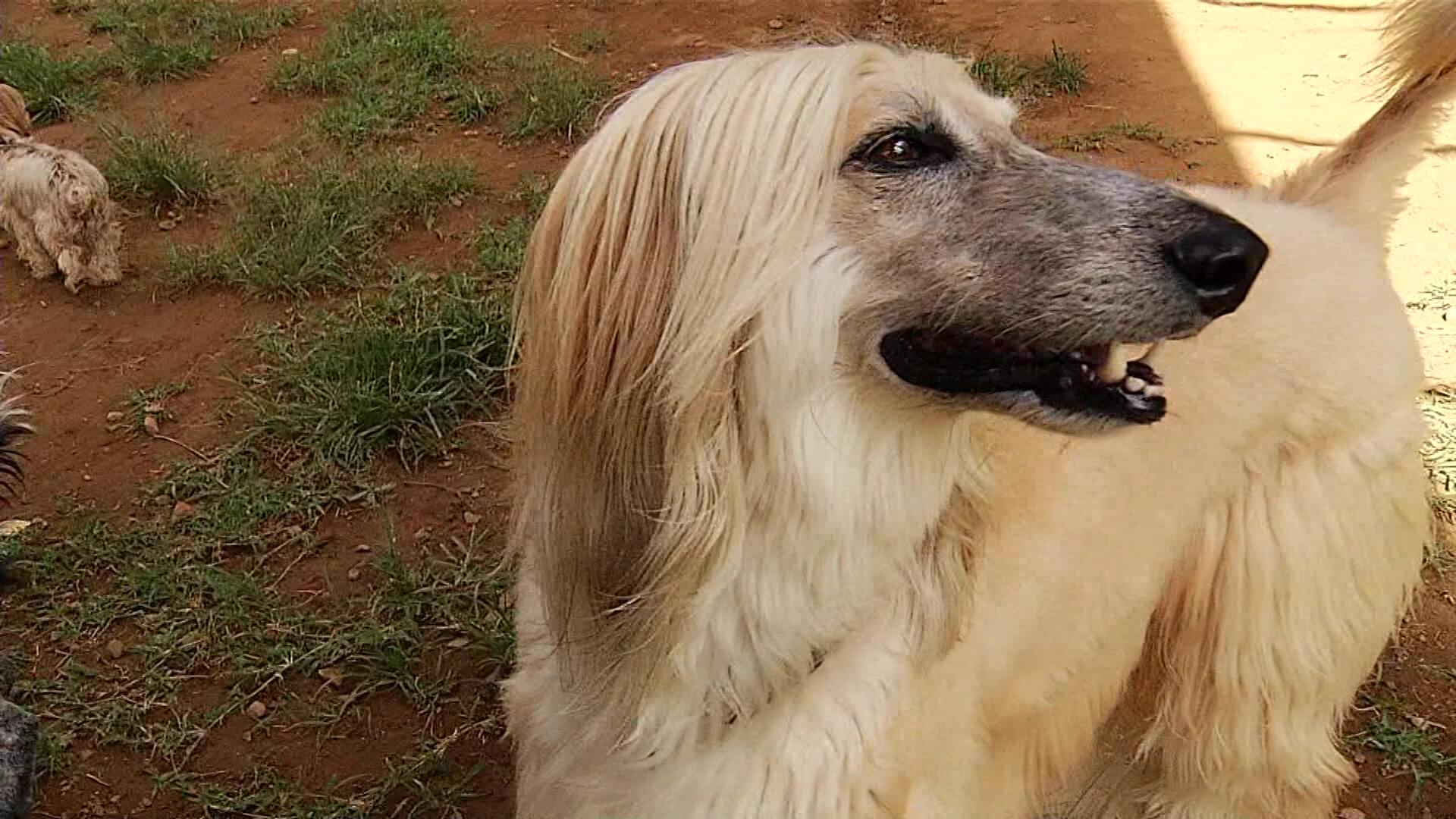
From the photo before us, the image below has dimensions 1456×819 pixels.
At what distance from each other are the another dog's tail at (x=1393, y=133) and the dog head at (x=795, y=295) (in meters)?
0.90

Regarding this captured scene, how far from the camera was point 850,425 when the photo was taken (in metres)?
1.60

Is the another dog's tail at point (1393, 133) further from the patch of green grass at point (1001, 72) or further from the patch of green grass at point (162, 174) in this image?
the patch of green grass at point (162, 174)

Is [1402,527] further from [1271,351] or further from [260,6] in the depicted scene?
[260,6]

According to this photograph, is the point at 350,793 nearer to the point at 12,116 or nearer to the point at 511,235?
the point at 511,235

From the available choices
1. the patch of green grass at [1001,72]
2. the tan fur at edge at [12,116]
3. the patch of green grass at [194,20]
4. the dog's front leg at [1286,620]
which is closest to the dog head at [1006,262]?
the dog's front leg at [1286,620]

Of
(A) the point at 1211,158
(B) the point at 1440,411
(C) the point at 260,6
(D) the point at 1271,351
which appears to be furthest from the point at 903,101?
(C) the point at 260,6

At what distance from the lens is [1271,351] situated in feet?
6.72

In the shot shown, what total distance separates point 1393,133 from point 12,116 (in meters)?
4.34

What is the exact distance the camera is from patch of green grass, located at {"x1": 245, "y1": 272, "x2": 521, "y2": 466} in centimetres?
345

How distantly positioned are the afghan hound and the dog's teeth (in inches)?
138

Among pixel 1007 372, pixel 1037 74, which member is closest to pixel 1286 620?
pixel 1007 372

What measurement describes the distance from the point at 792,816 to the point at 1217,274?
85 cm

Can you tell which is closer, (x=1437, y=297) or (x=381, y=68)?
(x=1437, y=297)

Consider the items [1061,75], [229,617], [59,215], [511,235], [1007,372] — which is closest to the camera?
[1007,372]
